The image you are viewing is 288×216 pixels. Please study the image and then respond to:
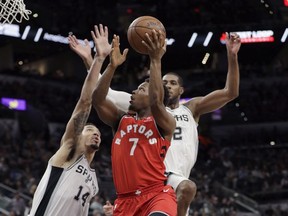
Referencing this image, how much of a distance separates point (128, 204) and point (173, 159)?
1500 millimetres

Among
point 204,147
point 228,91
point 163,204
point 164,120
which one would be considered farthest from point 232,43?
point 204,147

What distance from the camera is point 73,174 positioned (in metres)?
6.66

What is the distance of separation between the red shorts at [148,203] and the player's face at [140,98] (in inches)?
Answer: 28.1

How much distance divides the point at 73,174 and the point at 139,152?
89cm

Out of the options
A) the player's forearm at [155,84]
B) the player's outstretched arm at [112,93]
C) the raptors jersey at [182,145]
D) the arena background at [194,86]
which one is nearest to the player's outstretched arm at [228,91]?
the raptors jersey at [182,145]

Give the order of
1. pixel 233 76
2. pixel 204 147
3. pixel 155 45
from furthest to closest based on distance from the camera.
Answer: pixel 204 147 < pixel 233 76 < pixel 155 45

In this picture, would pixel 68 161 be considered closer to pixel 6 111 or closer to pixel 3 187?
pixel 3 187

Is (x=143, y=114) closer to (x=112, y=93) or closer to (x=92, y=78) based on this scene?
(x=112, y=93)

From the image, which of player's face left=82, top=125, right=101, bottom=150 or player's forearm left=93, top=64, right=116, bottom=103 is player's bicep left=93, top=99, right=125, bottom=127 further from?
player's face left=82, top=125, right=101, bottom=150

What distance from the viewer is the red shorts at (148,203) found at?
5941 mm

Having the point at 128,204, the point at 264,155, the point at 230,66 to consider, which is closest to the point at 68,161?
the point at 128,204

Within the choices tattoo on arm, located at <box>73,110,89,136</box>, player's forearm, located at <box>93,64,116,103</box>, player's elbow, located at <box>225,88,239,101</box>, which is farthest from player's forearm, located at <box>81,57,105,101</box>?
player's elbow, located at <box>225,88,239,101</box>

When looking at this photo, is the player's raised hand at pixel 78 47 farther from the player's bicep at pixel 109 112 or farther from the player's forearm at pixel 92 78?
the player's bicep at pixel 109 112

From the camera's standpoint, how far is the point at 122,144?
241 inches
